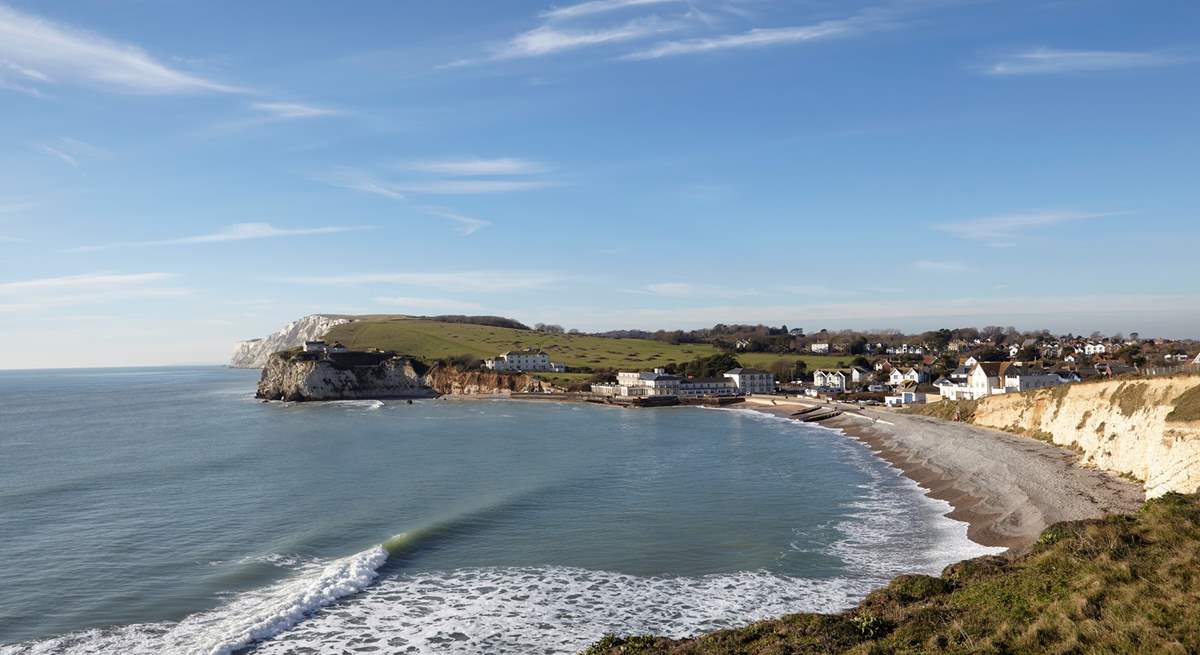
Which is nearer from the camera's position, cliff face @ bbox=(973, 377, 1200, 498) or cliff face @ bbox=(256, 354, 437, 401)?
cliff face @ bbox=(973, 377, 1200, 498)

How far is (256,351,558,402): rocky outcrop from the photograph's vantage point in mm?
114562

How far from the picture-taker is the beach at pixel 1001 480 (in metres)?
25.5

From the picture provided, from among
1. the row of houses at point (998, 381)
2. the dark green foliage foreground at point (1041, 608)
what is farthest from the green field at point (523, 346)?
the dark green foliage foreground at point (1041, 608)

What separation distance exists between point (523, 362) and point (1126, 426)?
4227 inches

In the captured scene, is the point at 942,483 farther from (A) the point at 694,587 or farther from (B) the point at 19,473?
(B) the point at 19,473

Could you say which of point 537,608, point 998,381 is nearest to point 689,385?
point 998,381

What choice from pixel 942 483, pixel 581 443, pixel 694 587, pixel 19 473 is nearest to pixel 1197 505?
pixel 694 587

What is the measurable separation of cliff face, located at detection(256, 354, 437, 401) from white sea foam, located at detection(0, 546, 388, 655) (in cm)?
9942

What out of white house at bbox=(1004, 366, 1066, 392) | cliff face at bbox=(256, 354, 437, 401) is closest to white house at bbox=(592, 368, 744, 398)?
cliff face at bbox=(256, 354, 437, 401)

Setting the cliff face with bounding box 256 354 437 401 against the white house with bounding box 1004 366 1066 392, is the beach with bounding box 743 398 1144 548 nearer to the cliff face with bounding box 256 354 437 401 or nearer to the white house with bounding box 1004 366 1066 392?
the white house with bounding box 1004 366 1066 392

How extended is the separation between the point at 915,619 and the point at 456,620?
10910 millimetres

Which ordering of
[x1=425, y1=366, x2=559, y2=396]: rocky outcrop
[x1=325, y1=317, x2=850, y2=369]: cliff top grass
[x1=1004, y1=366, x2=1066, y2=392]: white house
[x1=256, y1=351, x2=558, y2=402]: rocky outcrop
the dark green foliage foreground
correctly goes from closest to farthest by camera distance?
the dark green foliage foreground → [x1=1004, y1=366, x2=1066, y2=392]: white house → [x1=256, y1=351, x2=558, y2=402]: rocky outcrop → [x1=425, y1=366, x2=559, y2=396]: rocky outcrop → [x1=325, y1=317, x2=850, y2=369]: cliff top grass

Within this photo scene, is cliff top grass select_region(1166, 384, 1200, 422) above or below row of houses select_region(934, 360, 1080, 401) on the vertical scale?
above

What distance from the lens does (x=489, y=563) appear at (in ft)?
76.4
